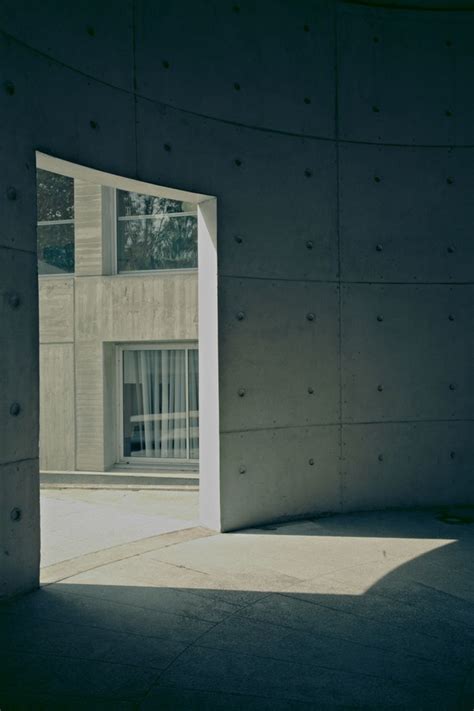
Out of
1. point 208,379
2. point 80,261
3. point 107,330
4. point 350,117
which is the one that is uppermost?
point 350,117

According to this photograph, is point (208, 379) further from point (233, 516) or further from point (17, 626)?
point (17, 626)

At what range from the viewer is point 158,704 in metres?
3.93

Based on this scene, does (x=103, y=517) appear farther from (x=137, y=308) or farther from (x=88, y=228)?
(x=88, y=228)

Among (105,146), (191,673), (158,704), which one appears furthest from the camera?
(105,146)

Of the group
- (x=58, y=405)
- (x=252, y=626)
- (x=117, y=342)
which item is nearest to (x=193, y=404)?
(x=117, y=342)

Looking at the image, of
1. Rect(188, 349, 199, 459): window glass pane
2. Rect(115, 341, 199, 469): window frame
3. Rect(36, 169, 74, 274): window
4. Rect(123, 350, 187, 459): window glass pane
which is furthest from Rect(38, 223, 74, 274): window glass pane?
Rect(188, 349, 199, 459): window glass pane

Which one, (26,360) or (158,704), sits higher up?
(26,360)

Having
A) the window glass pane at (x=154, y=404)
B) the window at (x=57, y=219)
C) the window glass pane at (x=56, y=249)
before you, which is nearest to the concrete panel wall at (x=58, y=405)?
the window glass pane at (x=154, y=404)

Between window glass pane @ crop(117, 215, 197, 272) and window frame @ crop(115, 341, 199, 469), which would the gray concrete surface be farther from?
window glass pane @ crop(117, 215, 197, 272)

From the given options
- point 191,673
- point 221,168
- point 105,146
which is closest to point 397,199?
point 221,168

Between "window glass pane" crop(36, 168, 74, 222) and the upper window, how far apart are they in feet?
2.57

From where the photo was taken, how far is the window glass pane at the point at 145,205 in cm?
1138

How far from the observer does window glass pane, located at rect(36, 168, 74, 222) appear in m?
11.7

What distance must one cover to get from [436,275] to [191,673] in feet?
19.3
